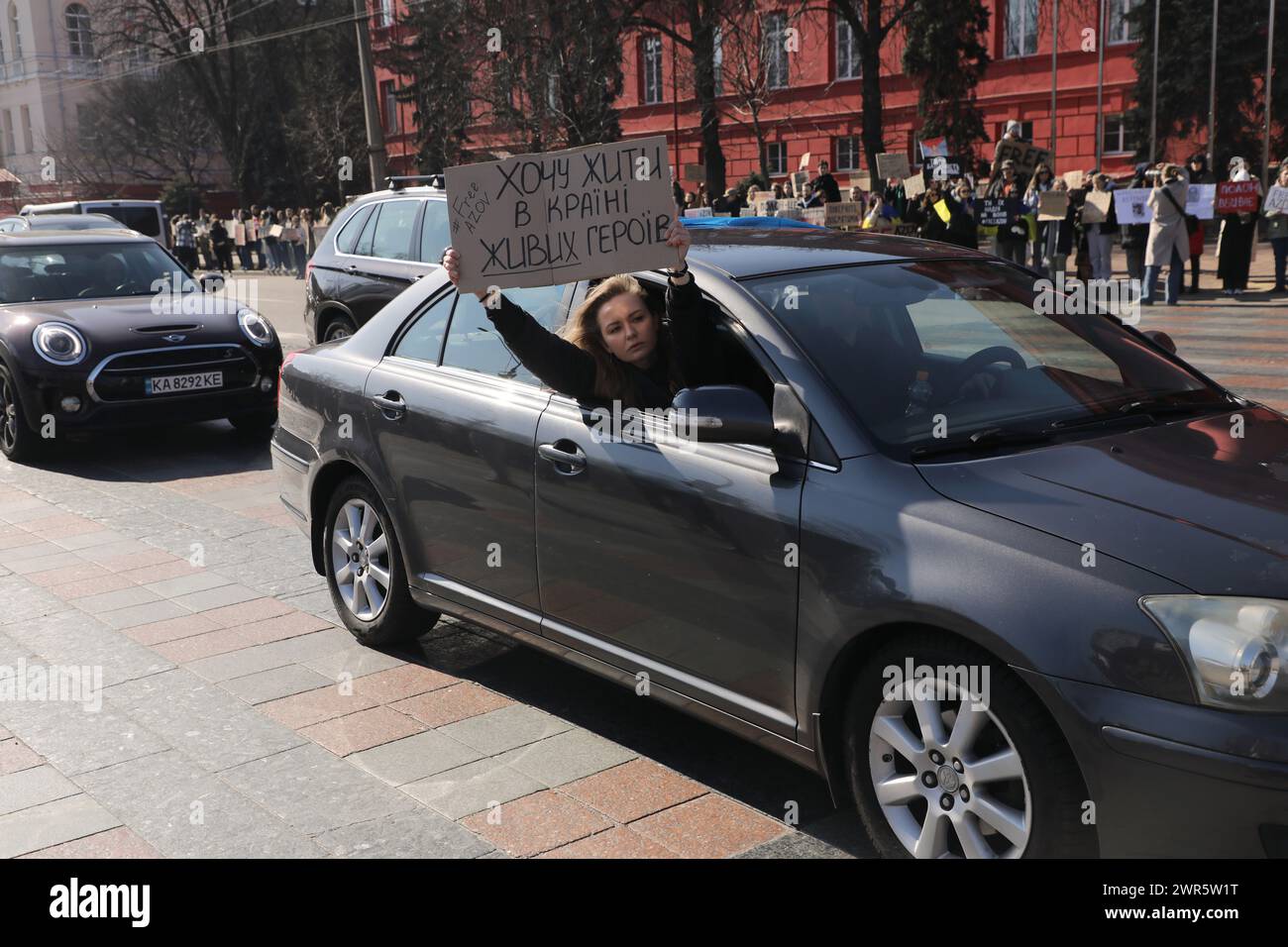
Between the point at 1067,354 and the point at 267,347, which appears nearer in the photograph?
the point at 1067,354

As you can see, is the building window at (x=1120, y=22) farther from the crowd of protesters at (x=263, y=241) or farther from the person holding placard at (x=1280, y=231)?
the person holding placard at (x=1280, y=231)

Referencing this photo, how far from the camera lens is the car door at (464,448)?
4.39 meters

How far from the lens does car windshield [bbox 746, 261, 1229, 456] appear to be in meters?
3.64

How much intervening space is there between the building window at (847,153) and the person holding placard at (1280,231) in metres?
28.4

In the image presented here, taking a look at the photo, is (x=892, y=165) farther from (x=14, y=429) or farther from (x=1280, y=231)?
(x=14, y=429)

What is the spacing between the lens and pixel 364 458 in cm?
510

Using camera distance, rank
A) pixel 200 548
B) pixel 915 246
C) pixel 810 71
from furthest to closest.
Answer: pixel 810 71 < pixel 200 548 < pixel 915 246

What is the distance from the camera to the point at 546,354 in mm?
4250

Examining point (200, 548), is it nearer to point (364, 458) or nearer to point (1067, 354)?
point (364, 458)

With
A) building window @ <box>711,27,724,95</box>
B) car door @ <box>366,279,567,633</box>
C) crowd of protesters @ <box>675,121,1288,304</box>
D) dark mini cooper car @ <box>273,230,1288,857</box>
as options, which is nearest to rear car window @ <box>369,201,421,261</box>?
car door @ <box>366,279,567,633</box>

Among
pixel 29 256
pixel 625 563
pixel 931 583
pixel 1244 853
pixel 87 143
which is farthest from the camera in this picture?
pixel 87 143

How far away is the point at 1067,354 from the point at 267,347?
732 cm
